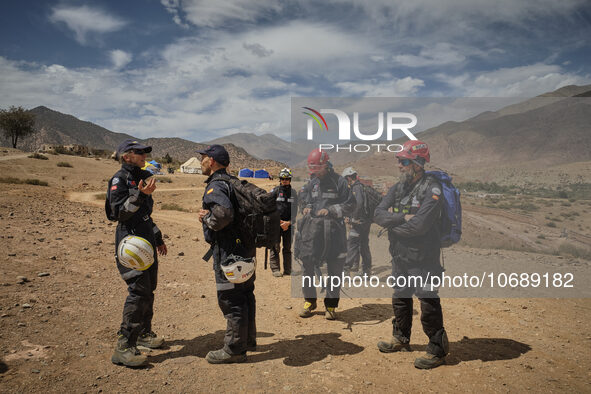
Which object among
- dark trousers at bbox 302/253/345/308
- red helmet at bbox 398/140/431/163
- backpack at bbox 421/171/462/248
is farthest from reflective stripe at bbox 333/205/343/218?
backpack at bbox 421/171/462/248

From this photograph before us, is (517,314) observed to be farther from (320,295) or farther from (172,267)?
(172,267)

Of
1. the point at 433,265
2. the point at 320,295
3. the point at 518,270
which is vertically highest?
the point at 433,265

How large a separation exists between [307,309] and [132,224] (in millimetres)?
3247

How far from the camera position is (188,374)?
364 centimetres

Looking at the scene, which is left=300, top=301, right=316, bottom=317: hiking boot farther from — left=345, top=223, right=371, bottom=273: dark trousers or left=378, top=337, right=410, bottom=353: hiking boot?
left=345, top=223, right=371, bottom=273: dark trousers

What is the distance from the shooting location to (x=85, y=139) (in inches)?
5340

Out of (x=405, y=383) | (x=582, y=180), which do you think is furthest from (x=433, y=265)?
(x=582, y=180)

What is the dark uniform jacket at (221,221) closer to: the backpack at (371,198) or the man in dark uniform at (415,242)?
the man in dark uniform at (415,242)

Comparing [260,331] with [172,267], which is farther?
[172,267]

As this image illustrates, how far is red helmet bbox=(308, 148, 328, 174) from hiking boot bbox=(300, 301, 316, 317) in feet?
7.55

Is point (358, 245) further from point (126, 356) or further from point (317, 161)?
point (126, 356)

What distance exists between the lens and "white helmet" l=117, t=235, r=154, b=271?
144 inches

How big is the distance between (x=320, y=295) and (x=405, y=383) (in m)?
3.30

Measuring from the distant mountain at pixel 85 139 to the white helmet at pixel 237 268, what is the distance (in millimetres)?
91652
